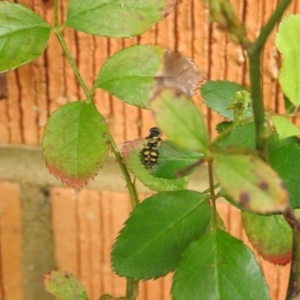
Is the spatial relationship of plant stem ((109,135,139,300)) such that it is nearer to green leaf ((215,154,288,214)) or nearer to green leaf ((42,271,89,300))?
green leaf ((42,271,89,300))

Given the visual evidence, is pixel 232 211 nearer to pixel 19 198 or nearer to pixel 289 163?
pixel 19 198

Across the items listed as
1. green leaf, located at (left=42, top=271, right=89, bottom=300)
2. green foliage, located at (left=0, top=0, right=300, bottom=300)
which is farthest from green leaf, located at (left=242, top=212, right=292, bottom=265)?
green leaf, located at (left=42, top=271, right=89, bottom=300)

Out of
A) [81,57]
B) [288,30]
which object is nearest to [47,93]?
[81,57]

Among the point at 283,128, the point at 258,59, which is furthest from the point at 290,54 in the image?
the point at 258,59

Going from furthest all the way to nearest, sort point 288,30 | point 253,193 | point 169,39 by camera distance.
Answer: point 169,39 → point 288,30 → point 253,193

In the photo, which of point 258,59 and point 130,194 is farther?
point 130,194

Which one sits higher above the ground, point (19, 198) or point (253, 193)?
point (253, 193)

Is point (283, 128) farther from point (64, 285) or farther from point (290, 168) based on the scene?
point (64, 285)
